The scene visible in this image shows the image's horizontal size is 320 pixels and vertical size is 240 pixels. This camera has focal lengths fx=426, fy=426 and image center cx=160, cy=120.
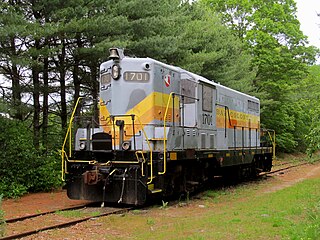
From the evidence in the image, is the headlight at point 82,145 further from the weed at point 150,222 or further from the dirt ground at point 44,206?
the weed at point 150,222

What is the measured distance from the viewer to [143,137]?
35.1 ft

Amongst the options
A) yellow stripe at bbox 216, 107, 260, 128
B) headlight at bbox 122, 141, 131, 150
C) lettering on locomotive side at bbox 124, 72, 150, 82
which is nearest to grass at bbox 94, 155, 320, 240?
headlight at bbox 122, 141, 131, 150

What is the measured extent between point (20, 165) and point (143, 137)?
14.6ft

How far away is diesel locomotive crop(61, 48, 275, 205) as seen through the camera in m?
9.94

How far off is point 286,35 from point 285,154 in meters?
9.82

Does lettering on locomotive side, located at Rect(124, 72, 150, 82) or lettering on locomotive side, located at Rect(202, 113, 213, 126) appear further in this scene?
lettering on locomotive side, located at Rect(202, 113, 213, 126)

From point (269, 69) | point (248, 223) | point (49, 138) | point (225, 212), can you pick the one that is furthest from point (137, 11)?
point (269, 69)

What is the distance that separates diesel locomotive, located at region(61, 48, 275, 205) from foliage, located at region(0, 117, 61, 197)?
2002mm

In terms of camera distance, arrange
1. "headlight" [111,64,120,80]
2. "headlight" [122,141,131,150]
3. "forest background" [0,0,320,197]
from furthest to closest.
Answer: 1. "forest background" [0,0,320,197]
2. "headlight" [111,64,120,80]
3. "headlight" [122,141,131,150]

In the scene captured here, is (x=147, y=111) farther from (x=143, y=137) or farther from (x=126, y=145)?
(x=126, y=145)

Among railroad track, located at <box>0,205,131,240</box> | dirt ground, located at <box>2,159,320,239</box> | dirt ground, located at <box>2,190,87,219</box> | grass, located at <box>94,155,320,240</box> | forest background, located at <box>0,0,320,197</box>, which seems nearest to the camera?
grass, located at <box>94,155,320,240</box>

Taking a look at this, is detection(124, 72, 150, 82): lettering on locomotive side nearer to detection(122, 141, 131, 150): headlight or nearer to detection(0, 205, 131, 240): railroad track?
detection(122, 141, 131, 150): headlight

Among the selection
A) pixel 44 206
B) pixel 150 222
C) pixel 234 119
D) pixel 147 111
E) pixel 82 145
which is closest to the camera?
pixel 150 222

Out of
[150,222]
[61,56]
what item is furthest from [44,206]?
[61,56]
